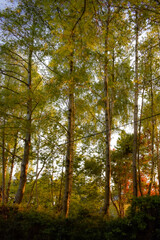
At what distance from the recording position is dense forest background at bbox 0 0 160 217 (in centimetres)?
361

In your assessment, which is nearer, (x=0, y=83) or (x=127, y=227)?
(x=127, y=227)

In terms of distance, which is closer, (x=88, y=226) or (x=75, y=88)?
(x=88, y=226)

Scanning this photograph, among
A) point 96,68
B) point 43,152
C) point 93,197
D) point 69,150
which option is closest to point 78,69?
point 96,68

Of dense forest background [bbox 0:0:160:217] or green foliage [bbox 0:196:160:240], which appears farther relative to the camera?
dense forest background [bbox 0:0:160:217]

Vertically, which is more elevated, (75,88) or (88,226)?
(75,88)

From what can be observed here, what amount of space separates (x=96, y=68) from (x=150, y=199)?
13.2 feet

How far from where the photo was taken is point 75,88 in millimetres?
5234

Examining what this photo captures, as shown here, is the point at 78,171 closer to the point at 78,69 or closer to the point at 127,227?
the point at 78,69

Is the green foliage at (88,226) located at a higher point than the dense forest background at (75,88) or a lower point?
lower

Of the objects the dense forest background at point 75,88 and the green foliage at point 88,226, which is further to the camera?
the dense forest background at point 75,88

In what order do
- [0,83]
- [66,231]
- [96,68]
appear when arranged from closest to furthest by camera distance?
1. [66,231]
2. [96,68]
3. [0,83]

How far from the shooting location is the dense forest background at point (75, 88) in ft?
11.8

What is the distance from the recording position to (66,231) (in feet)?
8.51

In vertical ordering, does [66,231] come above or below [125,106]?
below
